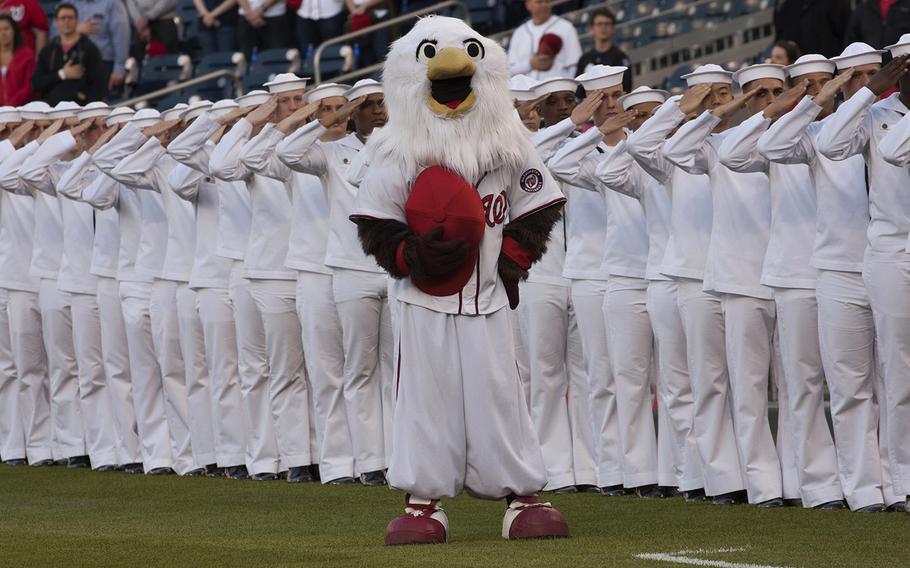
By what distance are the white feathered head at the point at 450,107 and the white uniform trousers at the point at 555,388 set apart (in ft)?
9.24

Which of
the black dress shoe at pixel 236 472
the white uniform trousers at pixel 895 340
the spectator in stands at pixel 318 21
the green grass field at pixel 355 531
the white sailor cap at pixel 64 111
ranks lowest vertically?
the black dress shoe at pixel 236 472

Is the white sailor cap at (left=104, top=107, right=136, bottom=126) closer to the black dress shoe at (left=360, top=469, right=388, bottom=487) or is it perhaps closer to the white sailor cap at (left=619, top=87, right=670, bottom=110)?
the black dress shoe at (left=360, top=469, right=388, bottom=487)

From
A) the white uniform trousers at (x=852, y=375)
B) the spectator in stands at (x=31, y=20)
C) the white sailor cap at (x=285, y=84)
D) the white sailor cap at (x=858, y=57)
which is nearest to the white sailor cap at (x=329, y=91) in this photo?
the white sailor cap at (x=285, y=84)

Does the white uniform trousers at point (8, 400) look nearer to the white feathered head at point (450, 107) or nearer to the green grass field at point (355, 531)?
the green grass field at point (355, 531)

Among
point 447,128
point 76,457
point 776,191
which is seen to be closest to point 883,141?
point 776,191

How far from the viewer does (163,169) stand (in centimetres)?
1245

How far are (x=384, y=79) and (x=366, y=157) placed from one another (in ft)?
1.16

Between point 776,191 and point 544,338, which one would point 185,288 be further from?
point 776,191

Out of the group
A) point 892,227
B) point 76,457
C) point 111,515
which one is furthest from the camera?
point 76,457

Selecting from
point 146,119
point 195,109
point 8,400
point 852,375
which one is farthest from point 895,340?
point 8,400

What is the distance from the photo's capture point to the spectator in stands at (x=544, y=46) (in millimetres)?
16125

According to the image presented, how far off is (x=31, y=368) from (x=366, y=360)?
142 inches

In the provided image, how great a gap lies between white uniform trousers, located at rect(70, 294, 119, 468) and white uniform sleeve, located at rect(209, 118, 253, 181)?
2288mm

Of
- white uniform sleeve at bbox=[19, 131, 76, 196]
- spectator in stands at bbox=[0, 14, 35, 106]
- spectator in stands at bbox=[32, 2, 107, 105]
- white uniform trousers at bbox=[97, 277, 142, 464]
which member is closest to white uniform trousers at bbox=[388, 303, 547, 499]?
white uniform trousers at bbox=[97, 277, 142, 464]
